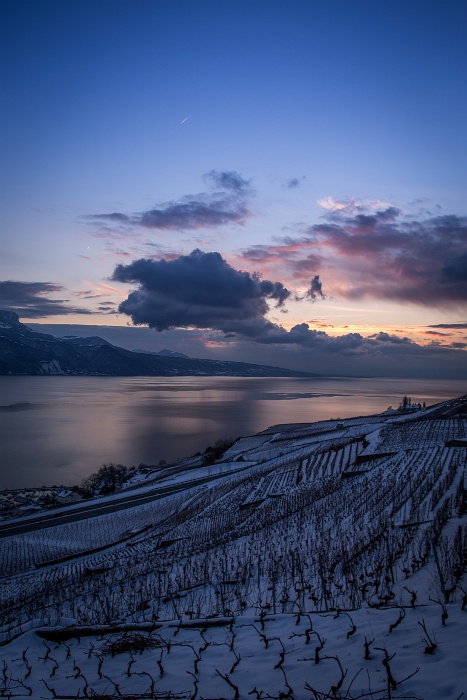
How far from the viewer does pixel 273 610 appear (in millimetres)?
5055

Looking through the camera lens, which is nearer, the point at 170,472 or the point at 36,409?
the point at 170,472

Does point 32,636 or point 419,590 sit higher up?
point 419,590

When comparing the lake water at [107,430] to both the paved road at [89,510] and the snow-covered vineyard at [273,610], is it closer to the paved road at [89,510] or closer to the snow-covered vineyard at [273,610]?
the paved road at [89,510]

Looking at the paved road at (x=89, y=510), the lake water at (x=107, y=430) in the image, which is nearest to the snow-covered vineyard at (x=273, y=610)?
the paved road at (x=89, y=510)

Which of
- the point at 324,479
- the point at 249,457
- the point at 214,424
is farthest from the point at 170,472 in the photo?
the point at 214,424

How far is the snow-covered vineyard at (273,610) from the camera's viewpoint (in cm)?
298

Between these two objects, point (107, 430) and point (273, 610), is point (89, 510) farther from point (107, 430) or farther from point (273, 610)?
point (107, 430)

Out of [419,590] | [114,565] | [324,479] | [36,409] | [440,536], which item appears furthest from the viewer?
[36,409]

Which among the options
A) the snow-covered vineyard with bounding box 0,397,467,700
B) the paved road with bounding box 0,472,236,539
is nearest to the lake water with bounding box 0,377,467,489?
the paved road with bounding box 0,472,236,539

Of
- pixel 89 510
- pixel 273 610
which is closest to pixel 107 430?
pixel 89 510

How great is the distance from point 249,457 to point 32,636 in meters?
34.9

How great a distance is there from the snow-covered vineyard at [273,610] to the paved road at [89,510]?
16.4 feet

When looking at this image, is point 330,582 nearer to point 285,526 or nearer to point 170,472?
point 285,526

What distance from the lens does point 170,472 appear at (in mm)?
35969
